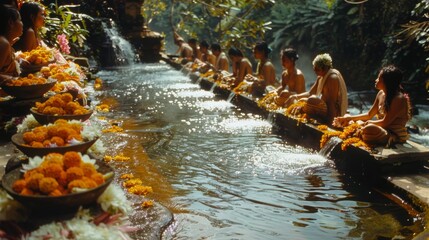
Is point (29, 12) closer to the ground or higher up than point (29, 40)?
higher up

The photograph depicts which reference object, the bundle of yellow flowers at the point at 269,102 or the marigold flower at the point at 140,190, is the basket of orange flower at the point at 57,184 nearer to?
the marigold flower at the point at 140,190

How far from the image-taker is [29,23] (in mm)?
7262

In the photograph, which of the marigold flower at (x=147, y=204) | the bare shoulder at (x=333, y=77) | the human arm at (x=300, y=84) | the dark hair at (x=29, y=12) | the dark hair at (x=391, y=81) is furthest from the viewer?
the human arm at (x=300, y=84)

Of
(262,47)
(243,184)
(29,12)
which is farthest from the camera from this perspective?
(262,47)

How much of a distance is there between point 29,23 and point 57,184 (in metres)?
5.67

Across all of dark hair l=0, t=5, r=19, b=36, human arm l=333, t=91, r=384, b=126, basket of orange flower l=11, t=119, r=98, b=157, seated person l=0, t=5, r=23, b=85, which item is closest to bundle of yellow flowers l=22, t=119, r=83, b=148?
basket of orange flower l=11, t=119, r=98, b=157

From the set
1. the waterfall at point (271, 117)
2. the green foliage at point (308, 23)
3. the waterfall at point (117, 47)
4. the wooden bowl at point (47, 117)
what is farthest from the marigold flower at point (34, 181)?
the green foliage at point (308, 23)

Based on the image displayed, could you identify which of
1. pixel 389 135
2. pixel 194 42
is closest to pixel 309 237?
pixel 389 135

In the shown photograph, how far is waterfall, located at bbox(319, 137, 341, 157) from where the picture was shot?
21.0 ft

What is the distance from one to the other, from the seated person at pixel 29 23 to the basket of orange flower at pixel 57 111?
3.39 metres

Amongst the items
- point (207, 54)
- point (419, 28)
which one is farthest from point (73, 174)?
point (207, 54)

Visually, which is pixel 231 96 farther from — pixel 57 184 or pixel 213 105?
pixel 57 184

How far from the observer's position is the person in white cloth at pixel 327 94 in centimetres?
741

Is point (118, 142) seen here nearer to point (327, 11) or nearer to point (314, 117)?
point (314, 117)
